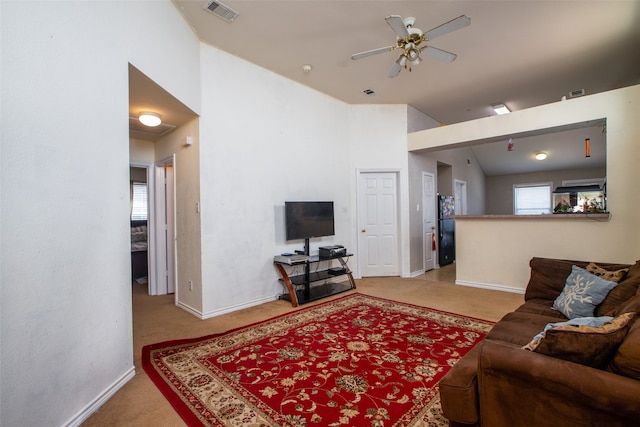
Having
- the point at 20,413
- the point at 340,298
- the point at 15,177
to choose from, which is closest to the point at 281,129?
the point at 340,298

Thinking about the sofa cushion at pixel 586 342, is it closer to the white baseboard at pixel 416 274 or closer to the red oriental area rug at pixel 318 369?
the red oriental area rug at pixel 318 369

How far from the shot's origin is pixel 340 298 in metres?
4.09

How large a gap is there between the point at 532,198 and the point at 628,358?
9.40 meters

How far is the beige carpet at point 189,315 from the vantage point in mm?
1808

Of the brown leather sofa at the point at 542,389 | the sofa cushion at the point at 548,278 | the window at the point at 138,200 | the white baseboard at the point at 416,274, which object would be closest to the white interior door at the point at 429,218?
the white baseboard at the point at 416,274

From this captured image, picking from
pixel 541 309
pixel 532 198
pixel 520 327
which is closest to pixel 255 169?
pixel 520 327

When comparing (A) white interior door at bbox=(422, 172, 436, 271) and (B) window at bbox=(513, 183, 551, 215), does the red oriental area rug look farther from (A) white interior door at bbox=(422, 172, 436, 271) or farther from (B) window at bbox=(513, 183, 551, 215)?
(B) window at bbox=(513, 183, 551, 215)

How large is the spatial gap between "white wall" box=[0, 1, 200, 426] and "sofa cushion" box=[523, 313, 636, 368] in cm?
237

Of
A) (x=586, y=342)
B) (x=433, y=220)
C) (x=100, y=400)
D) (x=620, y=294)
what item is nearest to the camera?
(x=586, y=342)

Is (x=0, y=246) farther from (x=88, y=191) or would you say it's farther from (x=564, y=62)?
(x=564, y=62)

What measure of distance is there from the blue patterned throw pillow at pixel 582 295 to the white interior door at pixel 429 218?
349 centimetres

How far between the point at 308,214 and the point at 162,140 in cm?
234

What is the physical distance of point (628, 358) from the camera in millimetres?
1079

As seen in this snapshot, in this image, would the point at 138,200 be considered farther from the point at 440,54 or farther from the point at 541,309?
the point at 541,309
